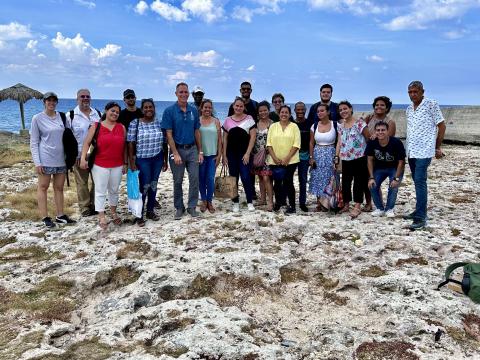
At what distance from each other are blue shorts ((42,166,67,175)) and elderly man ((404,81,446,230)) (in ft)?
18.8

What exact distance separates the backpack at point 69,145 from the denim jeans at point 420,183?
5.55 m

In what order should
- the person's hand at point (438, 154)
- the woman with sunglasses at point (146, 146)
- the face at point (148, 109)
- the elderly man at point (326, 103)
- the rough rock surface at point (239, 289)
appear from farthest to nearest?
the elderly man at point (326, 103)
the woman with sunglasses at point (146, 146)
the face at point (148, 109)
the person's hand at point (438, 154)
the rough rock surface at point (239, 289)

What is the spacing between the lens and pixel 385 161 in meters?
6.68

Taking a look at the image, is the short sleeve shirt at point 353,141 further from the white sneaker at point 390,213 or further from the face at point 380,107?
the white sneaker at point 390,213

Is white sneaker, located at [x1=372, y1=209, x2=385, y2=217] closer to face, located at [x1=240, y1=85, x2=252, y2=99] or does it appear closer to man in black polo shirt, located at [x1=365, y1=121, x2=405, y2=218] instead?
man in black polo shirt, located at [x1=365, y1=121, x2=405, y2=218]

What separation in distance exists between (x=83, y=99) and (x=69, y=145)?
0.83m

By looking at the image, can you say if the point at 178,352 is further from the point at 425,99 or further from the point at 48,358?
the point at 425,99

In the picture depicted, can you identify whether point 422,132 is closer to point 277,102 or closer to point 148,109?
point 277,102

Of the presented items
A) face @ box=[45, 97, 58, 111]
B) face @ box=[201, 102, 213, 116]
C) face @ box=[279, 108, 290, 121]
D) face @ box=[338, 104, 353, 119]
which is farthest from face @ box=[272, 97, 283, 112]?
face @ box=[45, 97, 58, 111]

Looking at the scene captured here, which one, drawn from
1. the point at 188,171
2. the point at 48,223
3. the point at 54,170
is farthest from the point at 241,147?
the point at 48,223

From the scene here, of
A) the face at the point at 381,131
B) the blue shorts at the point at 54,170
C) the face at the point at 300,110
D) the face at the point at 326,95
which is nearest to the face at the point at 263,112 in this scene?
the face at the point at 300,110

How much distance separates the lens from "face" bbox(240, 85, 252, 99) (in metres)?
7.76

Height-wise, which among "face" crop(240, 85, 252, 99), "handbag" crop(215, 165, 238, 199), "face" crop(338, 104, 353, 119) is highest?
"face" crop(240, 85, 252, 99)

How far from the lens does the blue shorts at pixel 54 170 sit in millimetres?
6659
